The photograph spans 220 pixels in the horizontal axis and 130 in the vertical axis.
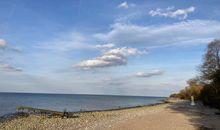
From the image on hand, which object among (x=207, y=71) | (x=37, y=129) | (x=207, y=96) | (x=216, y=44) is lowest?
Result: (x=37, y=129)

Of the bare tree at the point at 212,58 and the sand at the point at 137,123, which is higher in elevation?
the bare tree at the point at 212,58

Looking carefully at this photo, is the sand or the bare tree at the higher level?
the bare tree

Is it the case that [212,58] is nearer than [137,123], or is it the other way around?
[137,123]

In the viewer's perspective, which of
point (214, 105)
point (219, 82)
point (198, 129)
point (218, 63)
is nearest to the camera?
point (198, 129)

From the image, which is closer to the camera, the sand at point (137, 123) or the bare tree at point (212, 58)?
the sand at point (137, 123)

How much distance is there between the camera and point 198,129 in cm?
2222

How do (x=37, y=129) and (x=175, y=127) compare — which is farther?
(x=37, y=129)

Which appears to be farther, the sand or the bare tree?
the bare tree

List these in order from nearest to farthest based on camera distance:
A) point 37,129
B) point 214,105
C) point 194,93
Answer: point 37,129 → point 214,105 → point 194,93

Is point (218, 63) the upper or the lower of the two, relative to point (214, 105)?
upper

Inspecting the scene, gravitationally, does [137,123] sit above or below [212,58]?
below

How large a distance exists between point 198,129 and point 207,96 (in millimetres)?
27369

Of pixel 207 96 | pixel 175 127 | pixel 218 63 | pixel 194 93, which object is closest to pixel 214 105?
pixel 207 96

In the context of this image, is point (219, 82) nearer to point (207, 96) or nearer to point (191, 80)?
point (207, 96)
